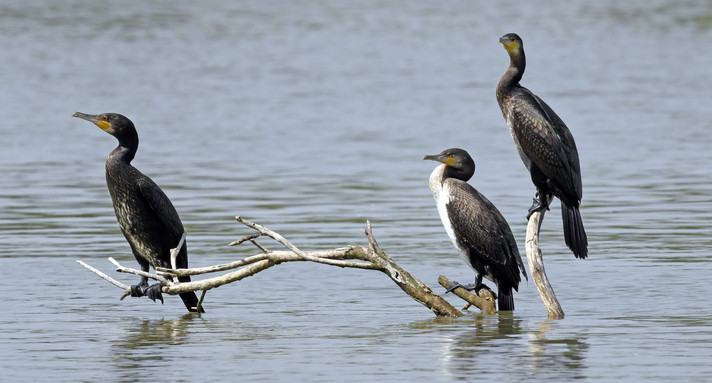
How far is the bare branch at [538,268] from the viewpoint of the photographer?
9.17 metres

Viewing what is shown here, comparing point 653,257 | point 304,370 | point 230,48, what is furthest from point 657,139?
point 230,48

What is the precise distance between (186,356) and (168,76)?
2666 centimetres

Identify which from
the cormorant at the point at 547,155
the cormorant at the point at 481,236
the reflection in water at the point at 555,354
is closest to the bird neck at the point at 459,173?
the cormorant at the point at 481,236

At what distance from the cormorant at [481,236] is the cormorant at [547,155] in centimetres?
28

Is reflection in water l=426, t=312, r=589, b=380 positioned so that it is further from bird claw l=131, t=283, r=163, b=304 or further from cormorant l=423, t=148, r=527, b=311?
bird claw l=131, t=283, r=163, b=304

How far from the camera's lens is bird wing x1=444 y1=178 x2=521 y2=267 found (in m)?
9.56

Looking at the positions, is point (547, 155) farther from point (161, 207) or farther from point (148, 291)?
point (148, 291)

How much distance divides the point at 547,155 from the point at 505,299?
0.98 meters

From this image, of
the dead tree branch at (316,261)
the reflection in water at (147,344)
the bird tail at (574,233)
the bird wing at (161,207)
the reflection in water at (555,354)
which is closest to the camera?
the reflection in water at (555,354)

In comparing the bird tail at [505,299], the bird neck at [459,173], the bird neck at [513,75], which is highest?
the bird neck at [513,75]

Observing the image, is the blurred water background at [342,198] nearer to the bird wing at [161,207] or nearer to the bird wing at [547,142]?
the bird wing at [161,207]

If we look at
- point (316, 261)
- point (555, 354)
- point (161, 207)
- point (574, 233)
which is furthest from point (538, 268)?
point (161, 207)

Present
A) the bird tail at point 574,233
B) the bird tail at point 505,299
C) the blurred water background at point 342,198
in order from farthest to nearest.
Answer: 1. the bird tail at point 505,299
2. the bird tail at point 574,233
3. the blurred water background at point 342,198

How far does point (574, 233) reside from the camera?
31.3 feet
